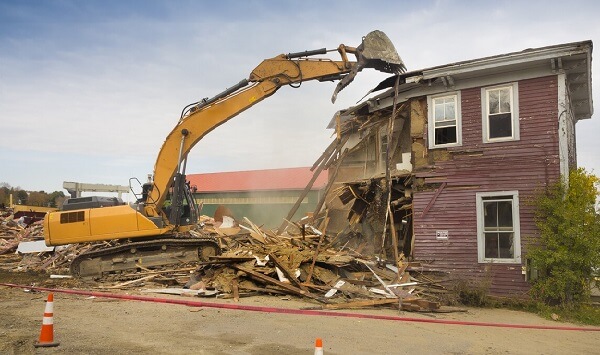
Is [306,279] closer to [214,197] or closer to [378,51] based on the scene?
[378,51]

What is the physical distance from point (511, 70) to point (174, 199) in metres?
10.0

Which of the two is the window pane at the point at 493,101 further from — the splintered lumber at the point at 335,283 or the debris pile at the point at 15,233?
the debris pile at the point at 15,233

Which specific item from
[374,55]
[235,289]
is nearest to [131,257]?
[235,289]

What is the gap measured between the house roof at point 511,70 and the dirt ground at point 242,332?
6.38 meters

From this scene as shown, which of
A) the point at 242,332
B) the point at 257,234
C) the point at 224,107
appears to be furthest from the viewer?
the point at 257,234

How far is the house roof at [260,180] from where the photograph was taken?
3444 cm

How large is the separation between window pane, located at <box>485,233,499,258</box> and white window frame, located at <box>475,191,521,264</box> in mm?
93

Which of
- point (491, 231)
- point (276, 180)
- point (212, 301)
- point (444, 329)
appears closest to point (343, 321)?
point (444, 329)

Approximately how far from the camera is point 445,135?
14562 mm

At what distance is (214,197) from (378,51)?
88.3ft

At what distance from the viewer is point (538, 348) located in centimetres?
888

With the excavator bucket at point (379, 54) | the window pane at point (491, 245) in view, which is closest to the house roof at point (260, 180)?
the excavator bucket at point (379, 54)

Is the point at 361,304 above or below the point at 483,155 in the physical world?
below

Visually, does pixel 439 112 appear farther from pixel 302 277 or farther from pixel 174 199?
pixel 174 199
